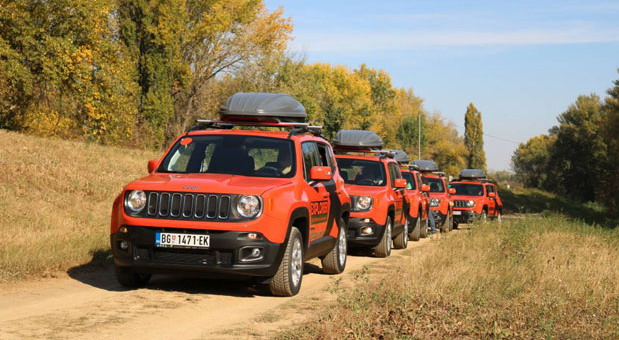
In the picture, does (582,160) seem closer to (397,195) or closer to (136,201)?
(397,195)

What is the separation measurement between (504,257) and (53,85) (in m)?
22.3

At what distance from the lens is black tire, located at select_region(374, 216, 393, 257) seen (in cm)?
1573

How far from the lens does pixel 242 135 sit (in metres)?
10.8

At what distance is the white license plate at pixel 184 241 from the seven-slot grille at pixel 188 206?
21cm

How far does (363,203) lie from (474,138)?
108 metres

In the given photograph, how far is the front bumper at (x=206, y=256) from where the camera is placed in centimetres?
911

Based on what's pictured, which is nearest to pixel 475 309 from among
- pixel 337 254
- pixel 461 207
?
pixel 337 254

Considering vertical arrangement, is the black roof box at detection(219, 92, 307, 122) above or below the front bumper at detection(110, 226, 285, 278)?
above

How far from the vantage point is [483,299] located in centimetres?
832

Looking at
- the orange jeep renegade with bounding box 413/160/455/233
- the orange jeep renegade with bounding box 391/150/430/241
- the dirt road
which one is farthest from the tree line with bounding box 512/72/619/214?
the dirt road

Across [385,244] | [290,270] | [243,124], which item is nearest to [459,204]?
[385,244]

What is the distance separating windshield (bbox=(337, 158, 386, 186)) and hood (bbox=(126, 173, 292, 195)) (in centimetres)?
657

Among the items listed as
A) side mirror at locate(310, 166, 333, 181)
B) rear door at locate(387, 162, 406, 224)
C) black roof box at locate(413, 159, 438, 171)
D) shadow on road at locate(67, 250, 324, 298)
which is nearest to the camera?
shadow on road at locate(67, 250, 324, 298)

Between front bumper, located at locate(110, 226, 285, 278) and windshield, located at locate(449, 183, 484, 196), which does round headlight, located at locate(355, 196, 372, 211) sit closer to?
front bumper, located at locate(110, 226, 285, 278)
